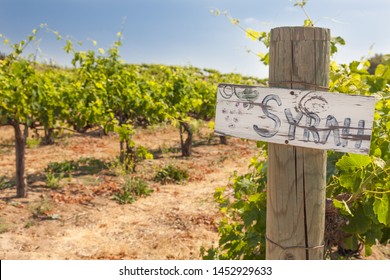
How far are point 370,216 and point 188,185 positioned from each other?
621cm

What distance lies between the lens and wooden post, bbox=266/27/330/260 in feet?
5.74

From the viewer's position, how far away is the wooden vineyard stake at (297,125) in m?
1.64


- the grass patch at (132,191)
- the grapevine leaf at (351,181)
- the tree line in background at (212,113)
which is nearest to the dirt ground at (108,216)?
the grass patch at (132,191)

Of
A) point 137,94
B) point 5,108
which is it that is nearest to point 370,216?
point 5,108

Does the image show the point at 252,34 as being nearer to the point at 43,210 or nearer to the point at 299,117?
the point at 299,117

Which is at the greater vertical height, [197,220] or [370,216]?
[370,216]

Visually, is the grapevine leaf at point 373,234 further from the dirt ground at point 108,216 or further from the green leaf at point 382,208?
the dirt ground at point 108,216

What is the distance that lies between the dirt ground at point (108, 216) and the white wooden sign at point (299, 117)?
289 centimetres

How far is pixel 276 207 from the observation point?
74.4 inches

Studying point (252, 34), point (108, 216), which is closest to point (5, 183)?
point (108, 216)

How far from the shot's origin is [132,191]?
7.63 m

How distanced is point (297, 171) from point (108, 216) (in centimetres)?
526
